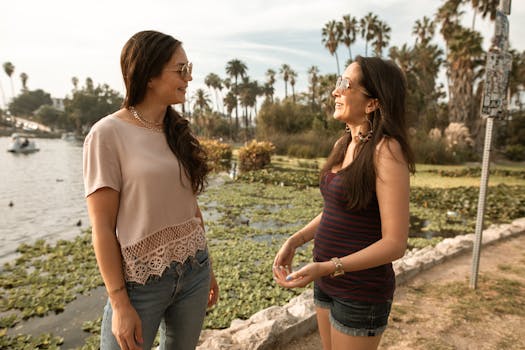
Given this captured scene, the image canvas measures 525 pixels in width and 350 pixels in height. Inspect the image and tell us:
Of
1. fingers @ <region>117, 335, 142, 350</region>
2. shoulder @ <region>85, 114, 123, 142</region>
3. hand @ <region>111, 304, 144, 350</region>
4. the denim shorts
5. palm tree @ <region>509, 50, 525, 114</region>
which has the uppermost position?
palm tree @ <region>509, 50, 525, 114</region>

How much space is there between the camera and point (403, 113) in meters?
1.55

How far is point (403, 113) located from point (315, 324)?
2.33 meters

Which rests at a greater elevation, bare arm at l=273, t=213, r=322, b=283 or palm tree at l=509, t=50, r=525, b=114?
palm tree at l=509, t=50, r=525, b=114

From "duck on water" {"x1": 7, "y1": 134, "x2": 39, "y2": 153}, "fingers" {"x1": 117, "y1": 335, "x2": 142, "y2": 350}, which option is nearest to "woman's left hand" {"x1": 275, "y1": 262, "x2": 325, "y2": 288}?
"fingers" {"x1": 117, "y1": 335, "x2": 142, "y2": 350}

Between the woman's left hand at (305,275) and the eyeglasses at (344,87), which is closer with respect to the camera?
the woman's left hand at (305,275)

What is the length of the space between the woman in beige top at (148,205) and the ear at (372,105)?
82cm

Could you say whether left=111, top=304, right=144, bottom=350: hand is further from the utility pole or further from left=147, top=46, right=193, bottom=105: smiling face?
the utility pole

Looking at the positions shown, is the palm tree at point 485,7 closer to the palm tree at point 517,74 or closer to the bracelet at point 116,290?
the palm tree at point 517,74

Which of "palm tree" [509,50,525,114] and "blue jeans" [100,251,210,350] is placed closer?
"blue jeans" [100,251,210,350]

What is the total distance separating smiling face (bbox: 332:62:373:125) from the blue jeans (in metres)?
0.97

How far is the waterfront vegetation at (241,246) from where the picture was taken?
4.23 metres

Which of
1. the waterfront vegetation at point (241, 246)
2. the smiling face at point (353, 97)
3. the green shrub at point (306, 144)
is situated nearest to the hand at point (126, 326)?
the smiling face at point (353, 97)

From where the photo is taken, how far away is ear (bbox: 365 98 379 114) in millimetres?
1599

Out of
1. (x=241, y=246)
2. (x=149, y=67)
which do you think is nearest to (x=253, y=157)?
(x=241, y=246)
